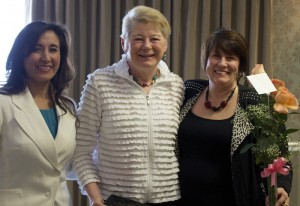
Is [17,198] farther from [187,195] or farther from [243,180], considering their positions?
[243,180]

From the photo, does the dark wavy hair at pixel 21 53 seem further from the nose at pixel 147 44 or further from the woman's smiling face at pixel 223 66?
the woman's smiling face at pixel 223 66

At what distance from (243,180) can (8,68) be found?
3.74ft

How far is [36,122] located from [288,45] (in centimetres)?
247

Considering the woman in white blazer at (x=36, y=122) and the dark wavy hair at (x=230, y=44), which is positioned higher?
the dark wavy hair at (x=230, y=44)

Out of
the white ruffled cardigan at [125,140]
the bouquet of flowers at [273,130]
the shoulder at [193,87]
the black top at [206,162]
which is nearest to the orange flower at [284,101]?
the bouquet of flowers at [273,130]

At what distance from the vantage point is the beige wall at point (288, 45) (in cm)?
332

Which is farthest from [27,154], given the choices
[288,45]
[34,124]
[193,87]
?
[288,45]

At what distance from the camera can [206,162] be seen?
1794mm

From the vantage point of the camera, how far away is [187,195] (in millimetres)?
1818

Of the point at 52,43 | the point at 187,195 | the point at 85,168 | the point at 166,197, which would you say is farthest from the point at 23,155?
the point at 187,195

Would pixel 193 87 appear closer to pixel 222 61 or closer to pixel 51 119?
pixel 222 61

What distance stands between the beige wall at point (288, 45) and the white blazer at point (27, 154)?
2293 mm

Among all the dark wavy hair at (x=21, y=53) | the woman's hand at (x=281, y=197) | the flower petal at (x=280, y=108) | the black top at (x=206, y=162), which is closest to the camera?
the flower petal at (x=280, y=108)

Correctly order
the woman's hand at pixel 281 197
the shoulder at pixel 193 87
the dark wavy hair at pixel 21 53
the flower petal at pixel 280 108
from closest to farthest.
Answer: the flower petal at pixel 280 108 < the woman's hand at pixel 281 197 < the dark wavy hair at pixel 21 53 < the shoulder at pixel 193 87
